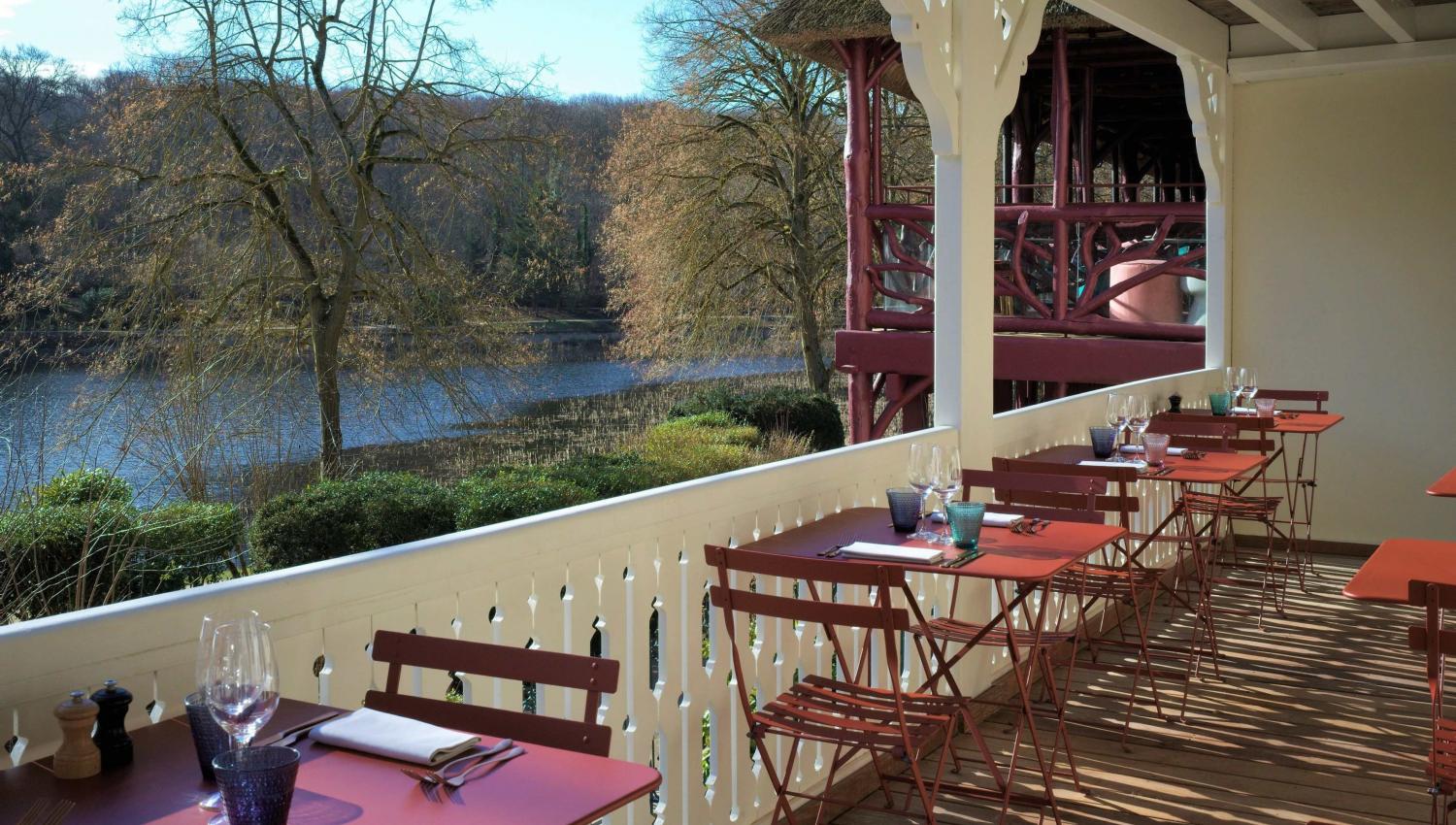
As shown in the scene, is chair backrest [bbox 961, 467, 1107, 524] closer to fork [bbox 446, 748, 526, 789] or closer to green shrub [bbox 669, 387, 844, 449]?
fork [bbox 446, 748, 526, 789]

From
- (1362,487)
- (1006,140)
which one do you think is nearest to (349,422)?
(1006,140)

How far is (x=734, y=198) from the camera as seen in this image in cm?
2045

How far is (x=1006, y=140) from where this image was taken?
15.2 meters

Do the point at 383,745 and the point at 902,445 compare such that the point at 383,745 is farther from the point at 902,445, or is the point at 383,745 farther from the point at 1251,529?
the point at 1251,529

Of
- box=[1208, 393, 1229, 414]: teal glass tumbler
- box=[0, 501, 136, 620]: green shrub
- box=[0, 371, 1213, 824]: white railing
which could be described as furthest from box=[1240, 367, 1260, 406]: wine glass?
box=[0, 501, 136, 620]: green shrub

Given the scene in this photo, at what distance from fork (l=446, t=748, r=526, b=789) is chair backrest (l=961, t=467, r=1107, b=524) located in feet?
8.53

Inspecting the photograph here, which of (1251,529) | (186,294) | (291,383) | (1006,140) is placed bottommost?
(1251,529)

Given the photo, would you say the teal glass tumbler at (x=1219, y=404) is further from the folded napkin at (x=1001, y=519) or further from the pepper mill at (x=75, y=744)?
the pepper mill at (x=75, y=744)

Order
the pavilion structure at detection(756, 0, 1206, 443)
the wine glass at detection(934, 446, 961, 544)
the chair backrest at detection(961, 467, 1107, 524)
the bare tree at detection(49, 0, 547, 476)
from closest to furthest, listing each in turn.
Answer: the wine glass at detection(934, 446, 961, 544)
the chair backrest at detection(961, 467, 1107, 524)
the pavilion structure at detection(756, 0, 1206, 443)
the bare tree at detection(49, 0, 547, 476)

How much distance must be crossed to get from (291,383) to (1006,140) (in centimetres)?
844

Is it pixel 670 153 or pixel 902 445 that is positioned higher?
pixel 670 153

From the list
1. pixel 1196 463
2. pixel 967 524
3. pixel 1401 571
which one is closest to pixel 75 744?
pixel 967 524

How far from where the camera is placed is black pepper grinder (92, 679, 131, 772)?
1.80 meters

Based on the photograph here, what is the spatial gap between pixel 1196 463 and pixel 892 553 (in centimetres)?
258
